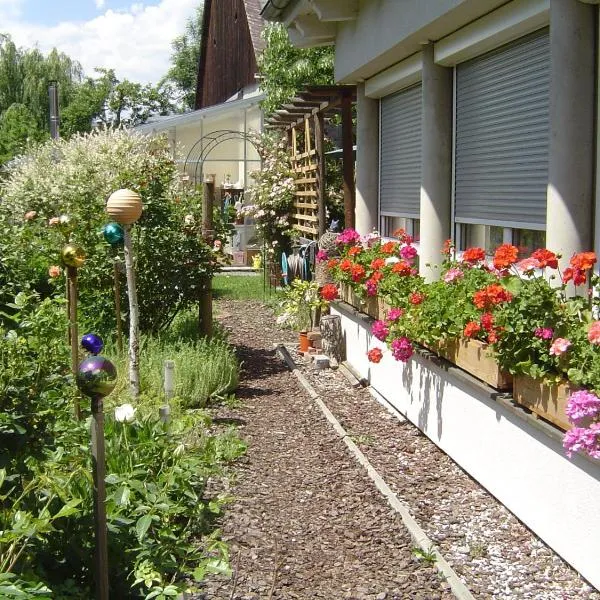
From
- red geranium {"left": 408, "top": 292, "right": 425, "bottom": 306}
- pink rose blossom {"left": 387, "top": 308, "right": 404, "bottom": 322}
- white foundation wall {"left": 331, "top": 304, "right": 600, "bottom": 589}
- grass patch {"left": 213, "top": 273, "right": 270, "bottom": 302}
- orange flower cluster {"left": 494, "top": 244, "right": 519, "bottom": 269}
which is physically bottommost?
grass patch {"left": 213, "top": 273, "right": 270, "bottom": 302}

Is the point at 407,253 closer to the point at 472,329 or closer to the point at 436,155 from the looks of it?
the point at 436,155

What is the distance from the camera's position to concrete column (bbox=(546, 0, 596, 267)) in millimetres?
4875

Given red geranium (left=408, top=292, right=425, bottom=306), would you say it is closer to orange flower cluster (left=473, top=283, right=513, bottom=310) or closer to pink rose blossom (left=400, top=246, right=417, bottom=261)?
pink rose blossom (left=400, top=246, right=417, bottom=261)

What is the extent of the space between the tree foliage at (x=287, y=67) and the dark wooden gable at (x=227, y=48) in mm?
8830

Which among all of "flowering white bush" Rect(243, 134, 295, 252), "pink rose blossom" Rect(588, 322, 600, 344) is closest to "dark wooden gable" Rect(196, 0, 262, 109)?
"flowering white bush" Rect(243, 134, 295, 252)

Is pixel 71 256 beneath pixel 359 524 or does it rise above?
above

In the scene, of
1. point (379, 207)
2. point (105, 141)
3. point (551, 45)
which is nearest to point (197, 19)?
point (105, 141)

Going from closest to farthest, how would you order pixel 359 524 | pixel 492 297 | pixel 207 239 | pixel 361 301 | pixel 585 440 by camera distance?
1. pixel 585 440
2. pixel 492 297
3. pixel 359 524
4. pixel 361 301
5. pixel 207 239

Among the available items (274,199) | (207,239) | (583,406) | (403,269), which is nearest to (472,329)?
(583,406)

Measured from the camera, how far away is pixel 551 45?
499 centimetres

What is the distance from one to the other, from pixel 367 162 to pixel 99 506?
702 centimetres

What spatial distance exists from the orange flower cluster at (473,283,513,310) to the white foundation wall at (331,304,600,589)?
50 centimetres

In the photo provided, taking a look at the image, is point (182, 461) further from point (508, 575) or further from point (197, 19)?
point (197, 19)

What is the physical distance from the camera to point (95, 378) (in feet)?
11.1
